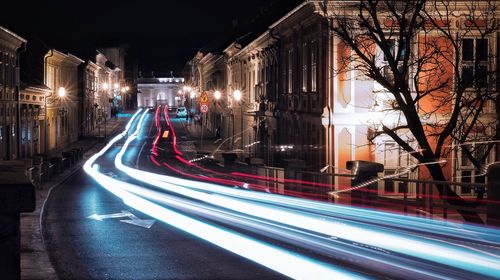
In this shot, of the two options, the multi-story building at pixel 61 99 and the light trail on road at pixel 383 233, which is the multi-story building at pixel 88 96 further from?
the light trail on road at pixel 383 233

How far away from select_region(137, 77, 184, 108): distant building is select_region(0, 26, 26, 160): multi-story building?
400 ft

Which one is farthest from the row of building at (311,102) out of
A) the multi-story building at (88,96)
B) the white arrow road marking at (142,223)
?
the multi-story building at (88,96)

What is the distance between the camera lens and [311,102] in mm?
25547

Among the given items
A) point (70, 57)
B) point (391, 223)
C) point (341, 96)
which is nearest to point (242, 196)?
point (341, 96)

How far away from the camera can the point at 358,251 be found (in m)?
11.3

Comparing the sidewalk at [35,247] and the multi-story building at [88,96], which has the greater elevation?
the multi-story building at [88,96]

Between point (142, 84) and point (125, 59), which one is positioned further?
point (142, 84)

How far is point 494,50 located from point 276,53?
12.8 meters

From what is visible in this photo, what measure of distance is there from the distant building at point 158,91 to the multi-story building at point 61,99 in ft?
319

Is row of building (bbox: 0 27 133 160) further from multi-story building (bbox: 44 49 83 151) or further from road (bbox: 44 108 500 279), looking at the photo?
road (bbox: 44 108 500 279)

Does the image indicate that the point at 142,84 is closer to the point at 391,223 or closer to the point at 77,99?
the point at 77,99

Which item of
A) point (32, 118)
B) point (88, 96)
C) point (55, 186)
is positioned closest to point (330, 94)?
point (55, 186)

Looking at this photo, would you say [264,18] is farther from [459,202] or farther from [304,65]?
[459,202]

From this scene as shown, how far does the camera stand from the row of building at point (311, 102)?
22.5 meters
